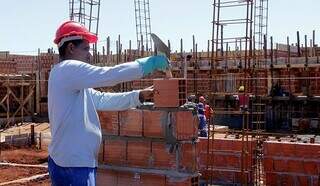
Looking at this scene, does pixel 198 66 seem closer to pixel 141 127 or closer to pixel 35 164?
pixel 35 164

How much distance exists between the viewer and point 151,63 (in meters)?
2.92

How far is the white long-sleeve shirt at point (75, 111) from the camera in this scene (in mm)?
2736

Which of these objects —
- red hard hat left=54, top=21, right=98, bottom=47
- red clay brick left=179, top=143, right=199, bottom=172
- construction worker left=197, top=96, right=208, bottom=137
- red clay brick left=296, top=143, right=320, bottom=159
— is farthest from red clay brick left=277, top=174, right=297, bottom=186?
red hard hat left=54, top=21, right=98, bottom=47

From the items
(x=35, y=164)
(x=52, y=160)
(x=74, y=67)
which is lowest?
(x=35, y=164)

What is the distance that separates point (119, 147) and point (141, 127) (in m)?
0.51

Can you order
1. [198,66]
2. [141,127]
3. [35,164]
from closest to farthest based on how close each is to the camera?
[141,127]
[35,164]
[198,66]

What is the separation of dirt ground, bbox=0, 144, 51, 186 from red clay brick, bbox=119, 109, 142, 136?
3.67 meters

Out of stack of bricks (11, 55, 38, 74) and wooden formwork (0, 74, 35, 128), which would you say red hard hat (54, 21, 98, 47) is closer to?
wooden formwork (0, 74, 35, 128)

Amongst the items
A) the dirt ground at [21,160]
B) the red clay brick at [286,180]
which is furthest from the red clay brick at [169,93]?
the dirt ground at [21,160]

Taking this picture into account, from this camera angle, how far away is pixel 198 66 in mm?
27406

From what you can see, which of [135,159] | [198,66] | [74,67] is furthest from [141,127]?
[198,66]

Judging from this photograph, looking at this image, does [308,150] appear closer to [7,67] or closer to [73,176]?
[73,176]

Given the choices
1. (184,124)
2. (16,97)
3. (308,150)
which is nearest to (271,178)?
(308,150)

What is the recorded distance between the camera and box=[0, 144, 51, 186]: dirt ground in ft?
35.9
